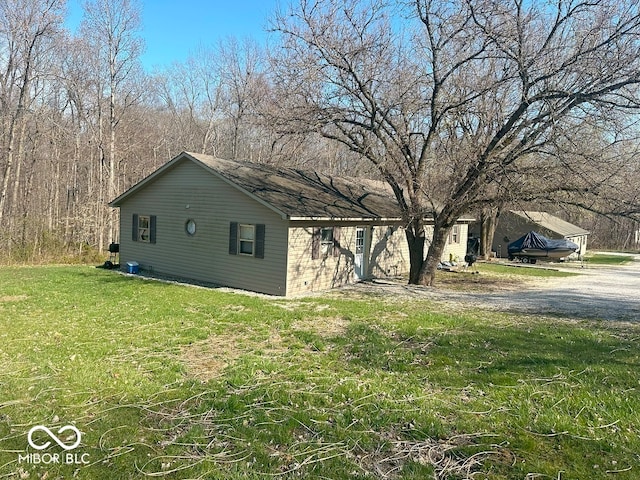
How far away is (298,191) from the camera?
15.2 m

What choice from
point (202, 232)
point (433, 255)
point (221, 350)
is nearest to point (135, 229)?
point (202, 232)

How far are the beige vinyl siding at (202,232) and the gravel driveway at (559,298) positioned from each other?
3.75 meters

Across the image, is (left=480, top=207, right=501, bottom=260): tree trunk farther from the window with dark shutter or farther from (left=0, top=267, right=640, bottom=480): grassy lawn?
the window with dark shutter

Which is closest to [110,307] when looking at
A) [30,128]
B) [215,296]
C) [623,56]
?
[215,296]

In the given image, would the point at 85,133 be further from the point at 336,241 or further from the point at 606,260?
the point at 606,260

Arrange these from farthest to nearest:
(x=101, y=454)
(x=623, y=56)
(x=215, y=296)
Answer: (x=215, y=296), (x=623, y=56), (x=101, y=454)

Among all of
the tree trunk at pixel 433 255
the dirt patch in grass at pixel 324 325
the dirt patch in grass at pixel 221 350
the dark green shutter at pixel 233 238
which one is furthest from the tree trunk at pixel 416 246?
the dirt patch in grass at pixel 221 350

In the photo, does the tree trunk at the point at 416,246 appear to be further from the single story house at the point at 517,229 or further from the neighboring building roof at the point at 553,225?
the single story house at the point at 517,229

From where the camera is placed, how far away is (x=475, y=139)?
13500mm

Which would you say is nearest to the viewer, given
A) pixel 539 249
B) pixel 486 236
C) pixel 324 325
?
pixel 324 325

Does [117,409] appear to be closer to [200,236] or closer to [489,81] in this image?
[200,236]

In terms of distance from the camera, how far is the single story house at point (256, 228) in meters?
13.4

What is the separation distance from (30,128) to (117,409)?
25.2m
